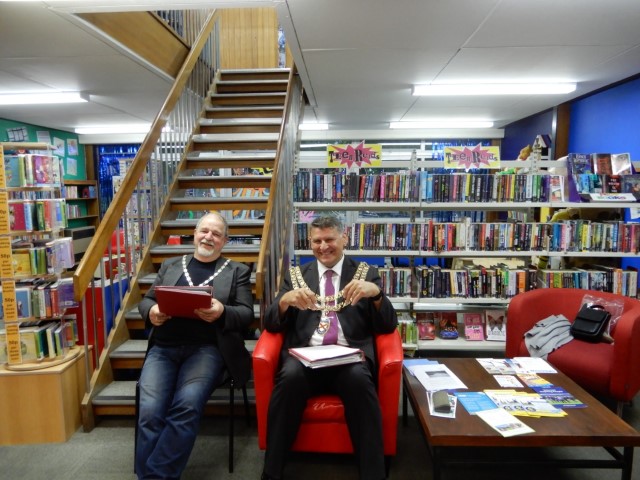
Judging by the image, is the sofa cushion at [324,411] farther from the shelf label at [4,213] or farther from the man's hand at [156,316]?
the shelf label at [4,213]

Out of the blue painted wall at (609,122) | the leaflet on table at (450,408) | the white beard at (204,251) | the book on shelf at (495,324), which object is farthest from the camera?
the blue painted wall at (609,122)

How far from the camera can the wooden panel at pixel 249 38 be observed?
701cm

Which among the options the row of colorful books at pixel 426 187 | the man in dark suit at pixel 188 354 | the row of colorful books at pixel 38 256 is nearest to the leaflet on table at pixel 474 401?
the man in dark suit at pixel 188 354

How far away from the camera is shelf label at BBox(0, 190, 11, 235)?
2271 mm

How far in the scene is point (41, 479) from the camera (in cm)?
206

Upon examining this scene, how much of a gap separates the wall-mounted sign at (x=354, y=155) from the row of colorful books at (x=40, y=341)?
7.29ft

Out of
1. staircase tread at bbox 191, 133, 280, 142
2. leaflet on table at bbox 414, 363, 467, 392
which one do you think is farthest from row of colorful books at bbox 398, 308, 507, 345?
staircase tread at bbox 191, 133, 280, 142

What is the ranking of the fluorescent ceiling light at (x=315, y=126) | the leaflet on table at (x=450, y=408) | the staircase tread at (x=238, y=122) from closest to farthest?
the leaflet on table at (x=450, y=408), the staircase tread at (x=238, y=122), the fluorescent ceiling light at (x=315, y=126)

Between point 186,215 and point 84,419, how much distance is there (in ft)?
9.63

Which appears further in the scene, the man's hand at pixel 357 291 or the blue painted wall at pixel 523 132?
the blue painted wall at pixel 523 132

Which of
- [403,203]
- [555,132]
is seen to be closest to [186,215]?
[403,203]

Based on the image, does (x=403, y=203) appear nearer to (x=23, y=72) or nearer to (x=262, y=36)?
(x=23, y=72)

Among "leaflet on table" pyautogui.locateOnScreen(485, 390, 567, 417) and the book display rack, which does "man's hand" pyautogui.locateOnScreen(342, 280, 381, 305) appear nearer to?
"leaflet on table" pyautogui.locateOnScreen(485, 390, 567, 417)

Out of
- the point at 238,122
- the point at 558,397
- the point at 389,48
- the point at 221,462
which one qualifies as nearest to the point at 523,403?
the point at 558,397
